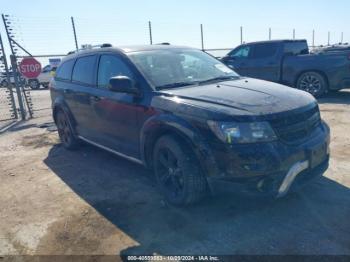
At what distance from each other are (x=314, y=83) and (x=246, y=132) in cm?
733

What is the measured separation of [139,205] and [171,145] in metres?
0.89

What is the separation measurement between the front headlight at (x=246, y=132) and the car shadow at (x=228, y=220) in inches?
24.2

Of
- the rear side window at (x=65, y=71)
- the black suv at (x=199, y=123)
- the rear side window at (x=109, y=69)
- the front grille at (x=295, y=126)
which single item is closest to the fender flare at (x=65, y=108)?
the rear side window at (x=65, y=71)

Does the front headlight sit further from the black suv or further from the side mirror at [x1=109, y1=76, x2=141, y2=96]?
the side mirror at [x1=109, y1=76, x2=141, y2=96]

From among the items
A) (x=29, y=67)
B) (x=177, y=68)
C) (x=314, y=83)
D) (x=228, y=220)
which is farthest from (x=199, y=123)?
(x=29, y=67)

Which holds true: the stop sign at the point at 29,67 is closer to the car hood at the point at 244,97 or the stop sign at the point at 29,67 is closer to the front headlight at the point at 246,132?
the car hood at the point at 244,97

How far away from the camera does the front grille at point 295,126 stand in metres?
3.02

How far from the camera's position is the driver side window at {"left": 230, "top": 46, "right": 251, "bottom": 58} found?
1048 centimetres

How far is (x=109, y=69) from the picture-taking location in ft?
14.7

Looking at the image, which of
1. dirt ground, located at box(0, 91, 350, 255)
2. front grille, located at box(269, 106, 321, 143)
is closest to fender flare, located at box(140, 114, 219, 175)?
dirt ground, located at box(0, 91, 350, 255)

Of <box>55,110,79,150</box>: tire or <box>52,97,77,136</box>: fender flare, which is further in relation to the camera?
<box>55,110,79,150</box>: tire

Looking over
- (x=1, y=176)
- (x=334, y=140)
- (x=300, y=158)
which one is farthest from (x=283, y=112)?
(x=1, y=176)

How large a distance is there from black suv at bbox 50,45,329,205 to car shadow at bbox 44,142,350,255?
30 centimetres

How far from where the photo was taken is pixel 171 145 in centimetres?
340
